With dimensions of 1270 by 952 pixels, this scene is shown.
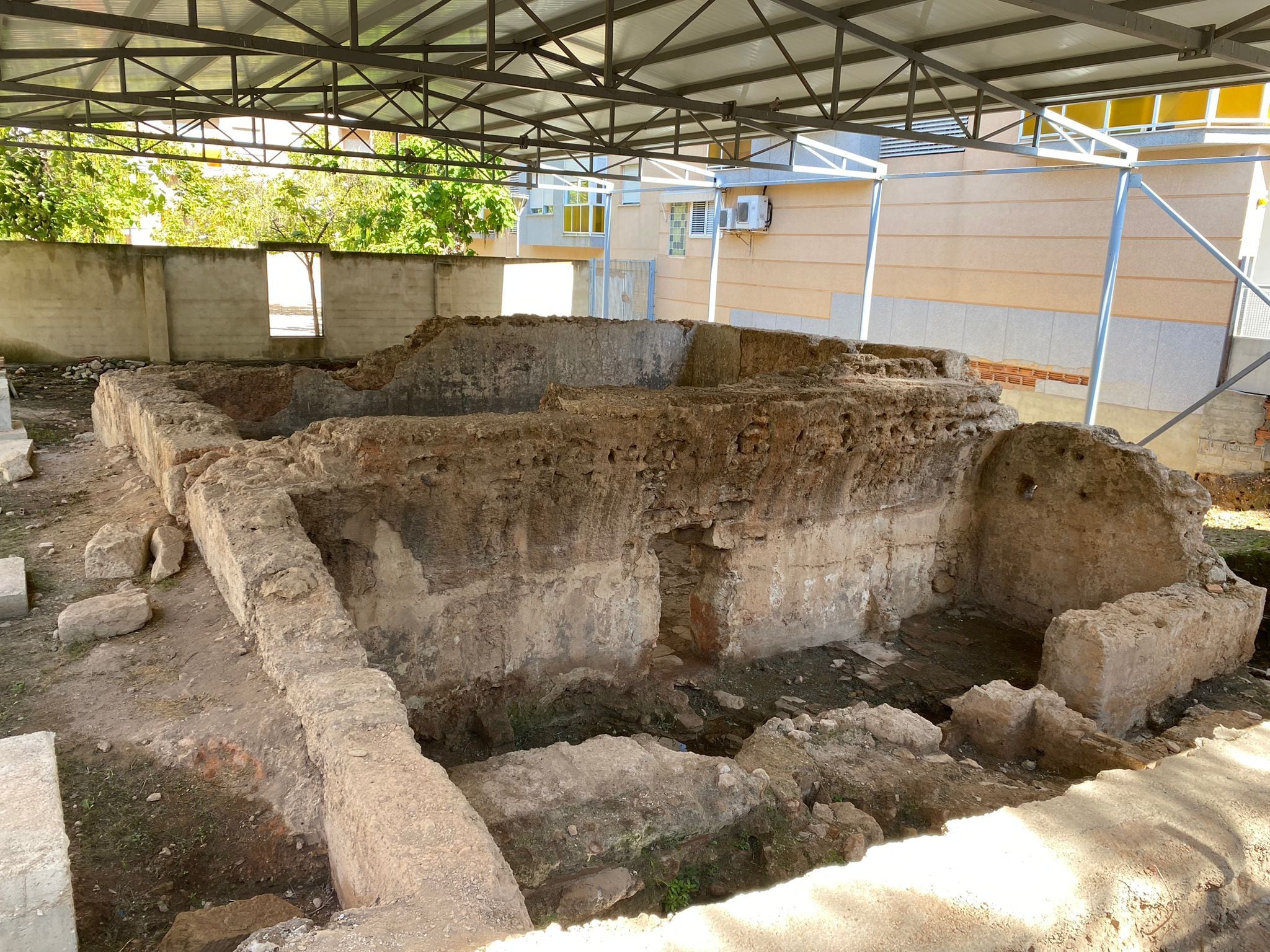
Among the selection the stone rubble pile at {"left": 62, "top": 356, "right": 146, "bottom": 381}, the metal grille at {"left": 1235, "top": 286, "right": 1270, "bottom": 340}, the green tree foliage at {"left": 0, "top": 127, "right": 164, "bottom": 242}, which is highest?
the green tree foliage at {"left": 0, "top": 127, "right": 164, "bottom": 242}

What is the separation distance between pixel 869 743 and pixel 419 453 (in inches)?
130

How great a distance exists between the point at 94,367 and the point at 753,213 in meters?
11.8

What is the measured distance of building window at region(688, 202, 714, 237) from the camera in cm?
2000

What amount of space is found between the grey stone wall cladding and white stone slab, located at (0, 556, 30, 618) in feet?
34.1

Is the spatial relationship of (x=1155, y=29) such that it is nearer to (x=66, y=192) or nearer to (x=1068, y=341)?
(x=1068, y=341)

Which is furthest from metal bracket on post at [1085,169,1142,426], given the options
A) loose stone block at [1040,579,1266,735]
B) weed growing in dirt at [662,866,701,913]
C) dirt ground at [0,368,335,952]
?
dirt ground at [0,368,335,952]

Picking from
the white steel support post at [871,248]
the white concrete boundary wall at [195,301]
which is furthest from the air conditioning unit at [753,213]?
the white concrete boundary wall at [195,301]

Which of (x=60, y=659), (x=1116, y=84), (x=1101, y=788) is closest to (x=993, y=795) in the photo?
(x=1101, y=788)

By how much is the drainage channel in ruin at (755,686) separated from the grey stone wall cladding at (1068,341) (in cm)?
550

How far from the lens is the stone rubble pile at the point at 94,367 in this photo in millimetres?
12617

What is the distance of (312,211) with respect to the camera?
2127 cm

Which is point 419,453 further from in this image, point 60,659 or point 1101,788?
point 1101,788

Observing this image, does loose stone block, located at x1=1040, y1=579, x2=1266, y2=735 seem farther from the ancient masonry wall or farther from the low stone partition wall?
the low stone partition wall

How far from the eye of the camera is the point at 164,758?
3.45m
